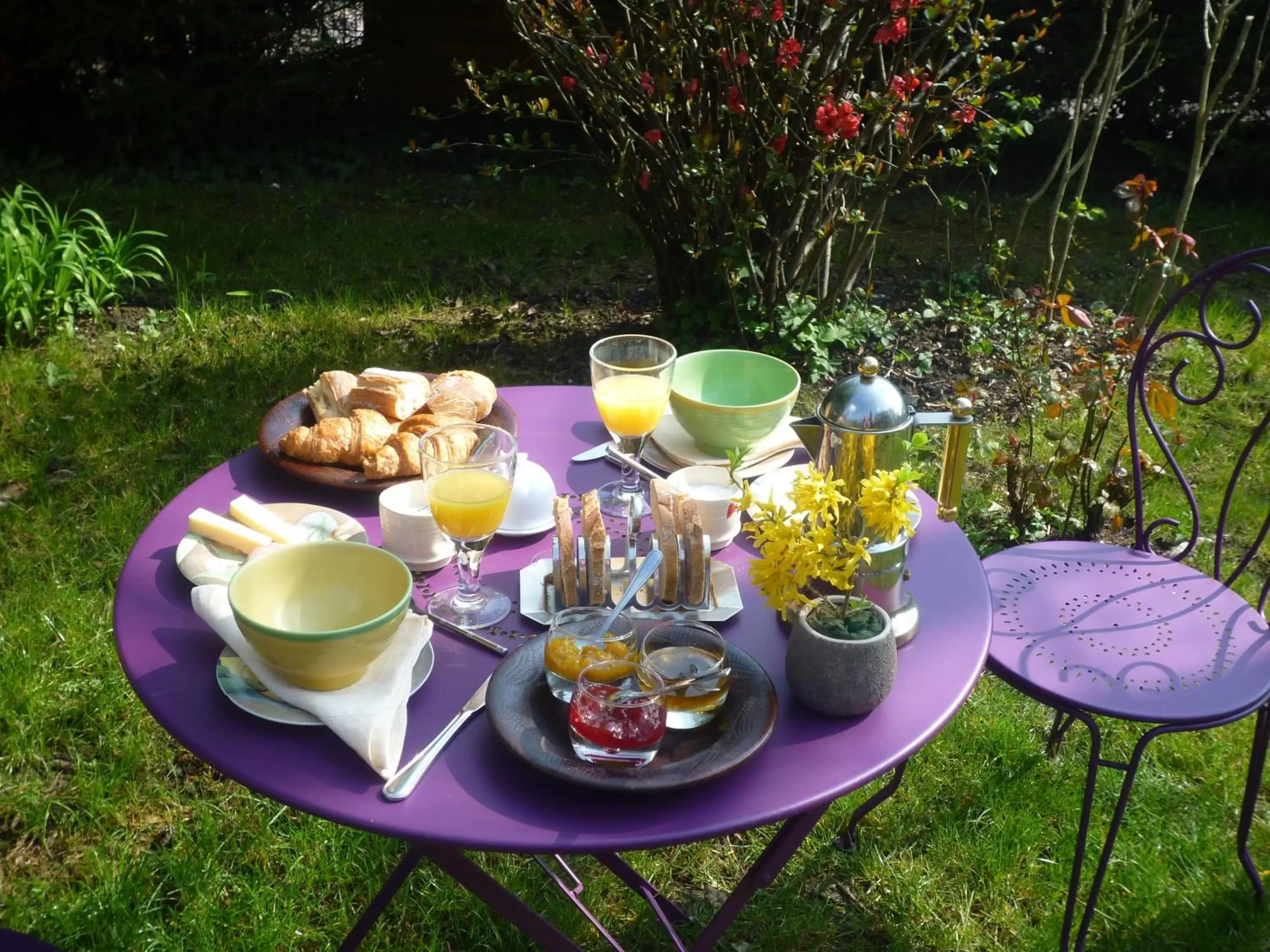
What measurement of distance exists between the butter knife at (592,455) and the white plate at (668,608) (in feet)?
1.44

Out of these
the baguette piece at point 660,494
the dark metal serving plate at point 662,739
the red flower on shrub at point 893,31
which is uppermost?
the red flower on shrub at point 893,31

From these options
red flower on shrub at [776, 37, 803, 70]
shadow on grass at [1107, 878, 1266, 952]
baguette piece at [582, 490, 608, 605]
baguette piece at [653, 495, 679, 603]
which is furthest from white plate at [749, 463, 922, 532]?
red flower on shrub at [776, 37, 803, 70]

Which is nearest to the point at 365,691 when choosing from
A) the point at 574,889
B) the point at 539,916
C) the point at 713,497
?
the point at 539,916

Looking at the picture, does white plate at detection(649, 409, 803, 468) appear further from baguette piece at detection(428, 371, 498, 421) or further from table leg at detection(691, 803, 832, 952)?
table leg at detection(691, 803, 832, 952)

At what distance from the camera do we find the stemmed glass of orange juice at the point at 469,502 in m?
1.64

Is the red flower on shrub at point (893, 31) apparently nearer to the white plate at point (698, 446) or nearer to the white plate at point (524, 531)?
the white plate at point (698, 446)

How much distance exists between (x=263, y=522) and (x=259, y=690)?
0.40 m

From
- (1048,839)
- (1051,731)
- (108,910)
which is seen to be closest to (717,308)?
(1051,731)

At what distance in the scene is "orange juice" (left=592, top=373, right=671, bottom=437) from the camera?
2.01 meters

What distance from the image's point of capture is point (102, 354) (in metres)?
4.79

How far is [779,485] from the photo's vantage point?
2.02 metres

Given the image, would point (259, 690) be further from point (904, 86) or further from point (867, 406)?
point (904, 86)

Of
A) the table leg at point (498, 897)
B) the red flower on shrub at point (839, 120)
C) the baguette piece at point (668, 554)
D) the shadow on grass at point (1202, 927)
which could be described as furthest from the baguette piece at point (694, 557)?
the red flower on shrub at point (839, 120)

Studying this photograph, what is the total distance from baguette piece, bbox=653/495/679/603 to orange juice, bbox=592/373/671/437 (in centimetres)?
33
